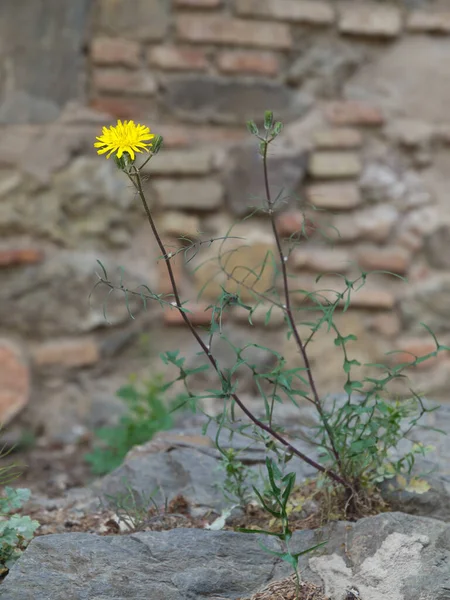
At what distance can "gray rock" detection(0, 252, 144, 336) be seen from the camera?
2332 millimetres

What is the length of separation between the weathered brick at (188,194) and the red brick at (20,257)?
433mm

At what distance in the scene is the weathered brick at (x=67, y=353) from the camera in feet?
7.68

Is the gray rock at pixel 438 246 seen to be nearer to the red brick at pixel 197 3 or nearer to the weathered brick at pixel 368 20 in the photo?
the weathered brick at pixel 368 20

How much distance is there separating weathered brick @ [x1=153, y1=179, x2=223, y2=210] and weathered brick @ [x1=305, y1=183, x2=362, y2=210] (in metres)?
0.32

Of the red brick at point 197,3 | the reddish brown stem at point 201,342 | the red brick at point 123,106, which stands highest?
the red brick at point 197,3

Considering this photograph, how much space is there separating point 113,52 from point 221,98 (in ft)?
1.26

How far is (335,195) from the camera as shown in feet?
8.02

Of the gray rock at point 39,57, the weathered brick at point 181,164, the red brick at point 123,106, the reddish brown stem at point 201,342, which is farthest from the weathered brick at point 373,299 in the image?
the reddish brown stem at point 201,342

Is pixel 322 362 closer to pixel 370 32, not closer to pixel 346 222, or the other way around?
pixel 346 222

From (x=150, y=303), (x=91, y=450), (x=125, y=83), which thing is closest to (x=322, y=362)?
(x=150, y=303)

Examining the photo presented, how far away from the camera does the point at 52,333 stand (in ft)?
7.75

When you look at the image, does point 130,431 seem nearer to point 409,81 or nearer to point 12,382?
point 12,382

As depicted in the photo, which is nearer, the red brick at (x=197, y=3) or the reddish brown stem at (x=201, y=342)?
the reddish brown stem at (x=201, y=342)

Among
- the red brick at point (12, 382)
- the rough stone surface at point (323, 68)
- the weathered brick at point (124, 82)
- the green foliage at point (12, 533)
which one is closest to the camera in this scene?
the green foliage at point (12, 533)
